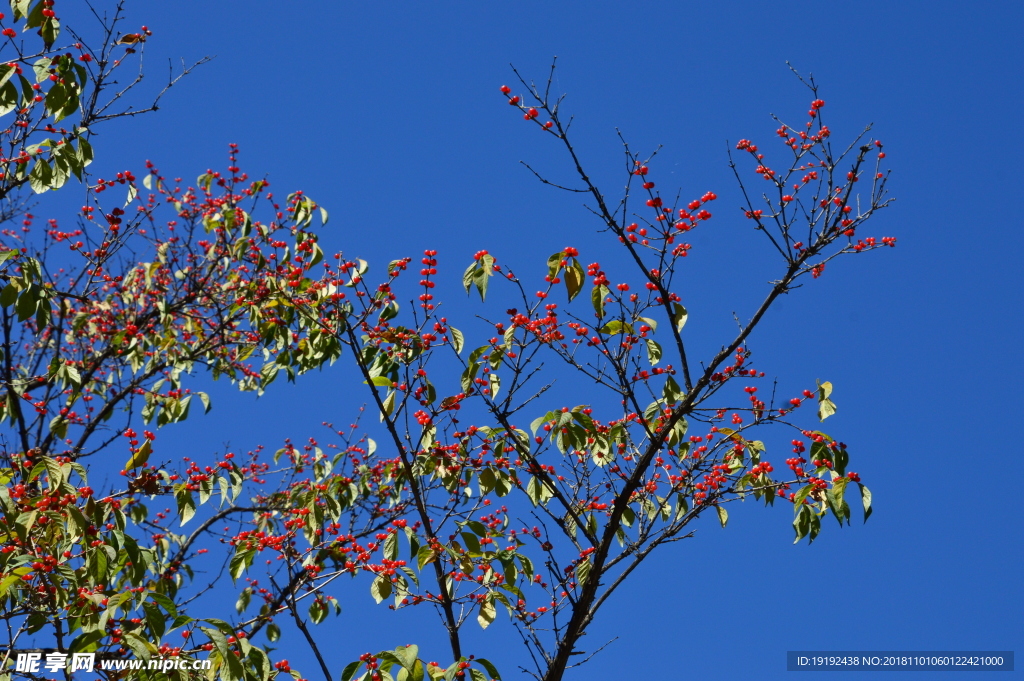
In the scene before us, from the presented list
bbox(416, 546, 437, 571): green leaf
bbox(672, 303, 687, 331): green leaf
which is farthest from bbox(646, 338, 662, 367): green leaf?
bbox(416, 546, 437, 571): green leaf

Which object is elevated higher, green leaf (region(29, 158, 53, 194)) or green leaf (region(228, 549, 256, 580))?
green leaf (region(29, 158, 53, 194))

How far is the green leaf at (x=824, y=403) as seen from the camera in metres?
4.21

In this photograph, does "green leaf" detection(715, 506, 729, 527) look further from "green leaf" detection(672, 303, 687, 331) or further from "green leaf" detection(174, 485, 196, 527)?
"green leaf" detection(174, 485, 196, 527)

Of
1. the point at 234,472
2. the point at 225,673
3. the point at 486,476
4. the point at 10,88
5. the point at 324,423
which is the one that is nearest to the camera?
the point at 225,673

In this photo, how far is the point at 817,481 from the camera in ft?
13.1

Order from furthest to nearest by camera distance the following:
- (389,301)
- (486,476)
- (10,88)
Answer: (389,301) → (486,476) → (10,88)

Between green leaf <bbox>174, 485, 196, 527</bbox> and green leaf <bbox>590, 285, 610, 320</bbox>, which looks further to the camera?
green leaf <bbox>174, 485, 196, 527</bbox>

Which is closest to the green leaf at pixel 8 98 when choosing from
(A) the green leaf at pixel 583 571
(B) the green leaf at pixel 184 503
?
(B) the green leaf at pixel 184 503

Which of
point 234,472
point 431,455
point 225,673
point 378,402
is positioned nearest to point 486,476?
point 431,455

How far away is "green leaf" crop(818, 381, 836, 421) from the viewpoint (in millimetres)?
4211

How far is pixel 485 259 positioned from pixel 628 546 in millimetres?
1599

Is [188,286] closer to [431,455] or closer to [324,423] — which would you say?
[324,423]

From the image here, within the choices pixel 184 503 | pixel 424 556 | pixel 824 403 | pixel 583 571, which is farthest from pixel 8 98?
pixel 824 403

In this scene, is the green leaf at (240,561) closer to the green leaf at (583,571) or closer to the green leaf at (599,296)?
the green leaf at (583,571)
